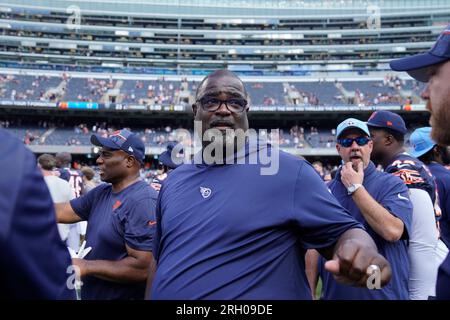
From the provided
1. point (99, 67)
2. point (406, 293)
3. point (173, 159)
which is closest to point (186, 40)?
point (99, 67)

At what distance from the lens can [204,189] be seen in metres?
2.17

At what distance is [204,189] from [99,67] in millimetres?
50753

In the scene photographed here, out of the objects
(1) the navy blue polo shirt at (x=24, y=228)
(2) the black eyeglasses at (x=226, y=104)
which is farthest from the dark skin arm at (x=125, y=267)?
(1) the navy blue polo shirt at (x=24, y=228)

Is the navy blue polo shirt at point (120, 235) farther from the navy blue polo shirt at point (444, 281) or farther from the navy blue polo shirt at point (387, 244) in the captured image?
the navy blue polo shirt at point (444, 281)

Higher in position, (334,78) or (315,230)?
(334,78)

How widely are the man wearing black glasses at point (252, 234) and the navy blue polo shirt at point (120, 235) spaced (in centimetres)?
78

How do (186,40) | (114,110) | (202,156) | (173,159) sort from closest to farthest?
(202,156)
(173,159)
(114,110)
(186,40)

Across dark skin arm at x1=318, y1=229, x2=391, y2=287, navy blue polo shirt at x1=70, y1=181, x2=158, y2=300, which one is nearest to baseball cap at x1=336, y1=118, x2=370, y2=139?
navy blue polo shirt at x1=70, y1=181, x2=158, y2=300

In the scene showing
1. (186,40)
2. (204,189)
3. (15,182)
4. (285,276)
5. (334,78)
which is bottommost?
(285,276)

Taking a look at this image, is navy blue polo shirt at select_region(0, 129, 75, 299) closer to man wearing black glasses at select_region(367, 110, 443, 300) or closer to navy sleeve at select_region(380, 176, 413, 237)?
navy sleeve at select_region(380, 176, 413, 237)

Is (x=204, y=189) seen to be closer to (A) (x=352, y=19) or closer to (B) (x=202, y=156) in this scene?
(B) (x=202, y=156)

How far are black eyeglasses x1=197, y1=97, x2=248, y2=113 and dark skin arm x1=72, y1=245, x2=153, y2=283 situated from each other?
1125mm

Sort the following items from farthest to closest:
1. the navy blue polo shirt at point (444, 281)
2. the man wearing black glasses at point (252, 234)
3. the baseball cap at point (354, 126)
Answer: the baseball cap at point (354, 126)
the man wearing black glasses at point (252, 234)
the navy blue polo shirt at point (444, 281)

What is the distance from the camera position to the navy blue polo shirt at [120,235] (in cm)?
291
